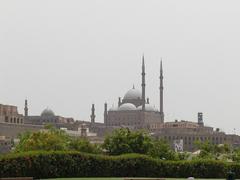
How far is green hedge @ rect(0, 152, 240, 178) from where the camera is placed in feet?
101

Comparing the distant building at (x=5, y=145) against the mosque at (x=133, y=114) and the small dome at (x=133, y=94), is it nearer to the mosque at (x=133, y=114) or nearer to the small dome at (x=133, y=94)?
the mosque at (x=133, y=114)

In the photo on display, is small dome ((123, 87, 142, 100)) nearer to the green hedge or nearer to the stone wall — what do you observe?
the stone wall

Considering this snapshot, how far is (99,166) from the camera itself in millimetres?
33719

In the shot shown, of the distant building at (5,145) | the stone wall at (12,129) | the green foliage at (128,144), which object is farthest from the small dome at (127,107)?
the green foliage at (128,144)

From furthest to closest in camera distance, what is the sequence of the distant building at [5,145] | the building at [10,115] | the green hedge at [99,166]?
the building at [10,115] < the distant building at [5,145] < the green hedge at [99,166]

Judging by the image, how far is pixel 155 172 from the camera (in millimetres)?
35031

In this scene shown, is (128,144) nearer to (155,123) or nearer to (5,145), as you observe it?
(5,145)

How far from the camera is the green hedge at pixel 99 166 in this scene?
3083 centimetres

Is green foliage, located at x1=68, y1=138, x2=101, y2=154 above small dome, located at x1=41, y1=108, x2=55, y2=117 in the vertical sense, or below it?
below

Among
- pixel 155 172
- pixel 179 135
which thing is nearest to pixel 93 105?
pixel 179 135

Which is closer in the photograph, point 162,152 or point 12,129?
point 162,152

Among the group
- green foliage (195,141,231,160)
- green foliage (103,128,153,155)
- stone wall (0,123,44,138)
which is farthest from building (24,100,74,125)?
green foliage (103,128,153,155)

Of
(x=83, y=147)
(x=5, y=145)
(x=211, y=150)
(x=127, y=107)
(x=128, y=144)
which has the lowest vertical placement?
(x=211, y=150)

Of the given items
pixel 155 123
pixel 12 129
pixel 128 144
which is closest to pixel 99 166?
pixel 128 144
